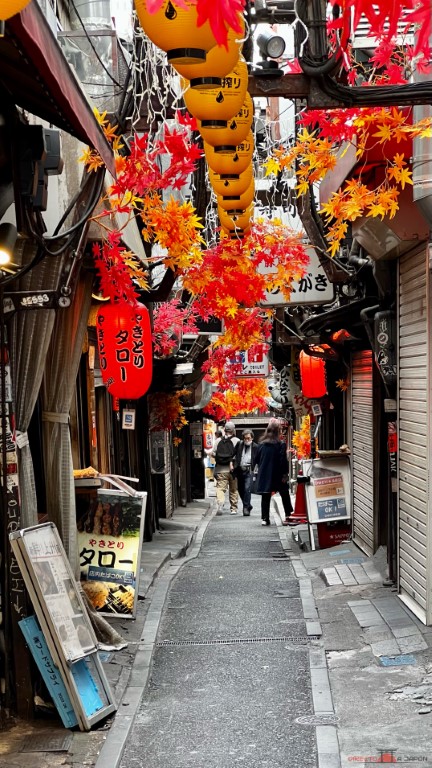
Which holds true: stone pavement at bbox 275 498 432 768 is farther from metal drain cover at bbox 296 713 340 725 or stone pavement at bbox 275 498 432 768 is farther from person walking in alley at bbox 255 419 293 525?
person walking in alley at bbox 255 419 293 525

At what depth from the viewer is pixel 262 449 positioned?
2447 cm

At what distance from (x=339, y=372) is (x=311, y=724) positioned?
15.1 meters

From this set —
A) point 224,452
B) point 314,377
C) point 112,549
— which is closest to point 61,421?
point 112,549

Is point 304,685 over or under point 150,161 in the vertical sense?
under

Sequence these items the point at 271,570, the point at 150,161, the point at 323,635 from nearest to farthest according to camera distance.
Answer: the point at 323,635
the point at 150,161
the point at 271,570

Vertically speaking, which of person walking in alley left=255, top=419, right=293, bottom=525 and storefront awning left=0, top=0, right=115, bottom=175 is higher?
storefront awning left=0, top=0, right=115, bottom=175

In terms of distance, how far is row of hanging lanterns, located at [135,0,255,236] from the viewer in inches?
202

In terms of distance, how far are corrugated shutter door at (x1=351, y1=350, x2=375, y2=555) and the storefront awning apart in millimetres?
10146

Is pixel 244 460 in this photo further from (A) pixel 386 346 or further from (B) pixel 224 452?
(A) pixel 386 346

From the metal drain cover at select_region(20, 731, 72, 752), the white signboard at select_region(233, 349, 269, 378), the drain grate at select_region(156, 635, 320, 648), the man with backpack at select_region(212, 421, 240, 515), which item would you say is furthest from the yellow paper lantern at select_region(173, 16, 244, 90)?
the white signboard at select_region(233, 349, 269, 378)

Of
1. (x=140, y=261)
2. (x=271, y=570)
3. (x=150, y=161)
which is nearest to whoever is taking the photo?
(x=150, y=161)

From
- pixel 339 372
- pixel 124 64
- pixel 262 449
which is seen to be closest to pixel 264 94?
pixel 124 64

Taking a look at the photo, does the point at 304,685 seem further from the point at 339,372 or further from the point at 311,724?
the point at 339,372

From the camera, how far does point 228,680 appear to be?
9828 mm
